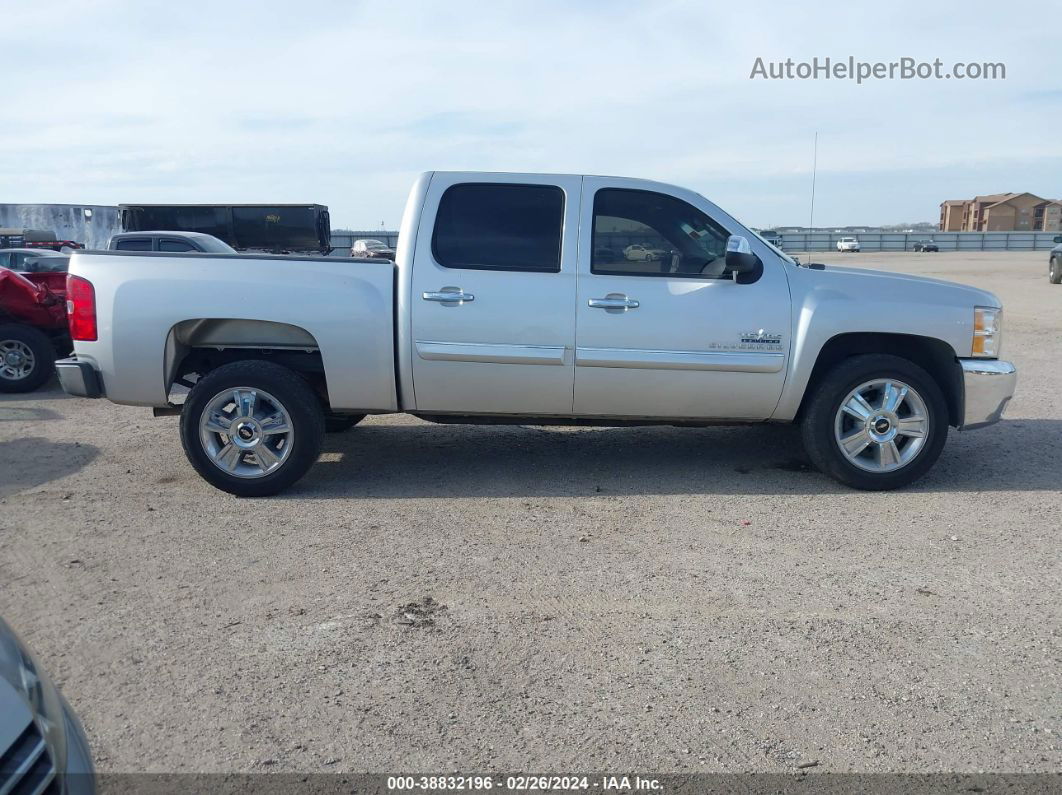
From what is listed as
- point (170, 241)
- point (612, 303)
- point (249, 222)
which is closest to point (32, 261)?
point (170, 241)

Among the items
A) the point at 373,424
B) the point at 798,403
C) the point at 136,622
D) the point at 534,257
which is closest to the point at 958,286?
the point at 798,403

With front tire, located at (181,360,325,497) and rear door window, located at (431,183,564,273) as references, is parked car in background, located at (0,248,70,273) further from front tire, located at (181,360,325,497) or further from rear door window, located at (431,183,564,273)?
rear door window, located at (431,183,564,273)

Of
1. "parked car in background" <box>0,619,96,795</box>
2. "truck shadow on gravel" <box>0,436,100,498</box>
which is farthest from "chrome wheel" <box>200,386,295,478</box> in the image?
"parked car in background" <box>0,619,96,795</box>

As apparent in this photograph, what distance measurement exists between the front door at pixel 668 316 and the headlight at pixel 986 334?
4.03 feet

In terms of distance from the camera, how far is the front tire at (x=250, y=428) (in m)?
5.71

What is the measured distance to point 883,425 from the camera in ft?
19.2

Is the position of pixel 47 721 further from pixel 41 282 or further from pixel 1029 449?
pixel 41 282

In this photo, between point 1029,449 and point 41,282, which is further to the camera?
point 41,282

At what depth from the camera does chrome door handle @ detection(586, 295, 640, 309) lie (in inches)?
224

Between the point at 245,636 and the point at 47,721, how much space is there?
1724 mm

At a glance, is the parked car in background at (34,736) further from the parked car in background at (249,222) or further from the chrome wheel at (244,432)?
the parked car in background at (249,222)

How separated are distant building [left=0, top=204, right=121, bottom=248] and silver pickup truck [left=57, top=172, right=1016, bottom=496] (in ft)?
94.6

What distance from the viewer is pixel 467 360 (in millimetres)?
5711

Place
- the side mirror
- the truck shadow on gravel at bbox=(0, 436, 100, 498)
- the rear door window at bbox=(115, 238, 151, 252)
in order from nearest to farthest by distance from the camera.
Answer: the side mirror < the truck shadow on gravel at bbox=(0, 436, 100, 498) < the rear door window at bbox=(115, 238, 151, 252)
